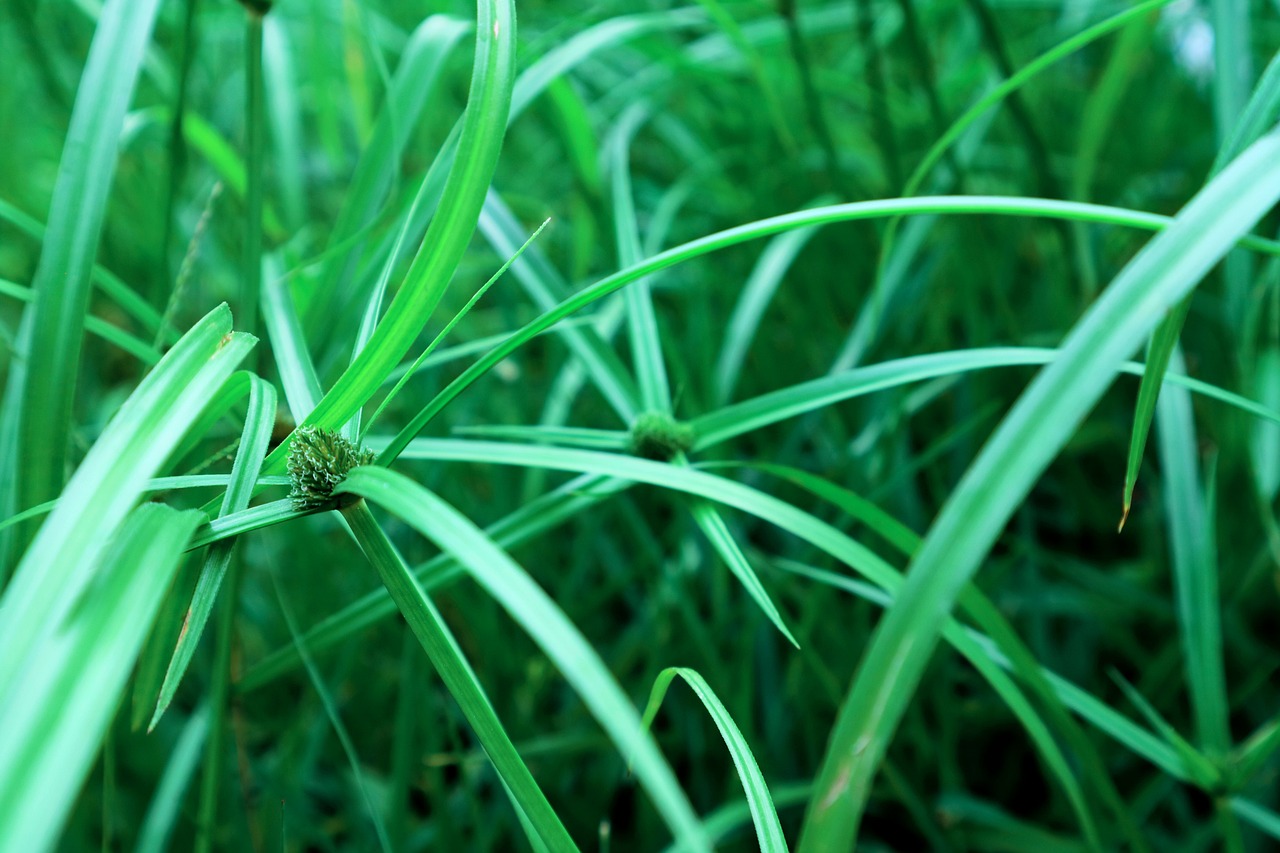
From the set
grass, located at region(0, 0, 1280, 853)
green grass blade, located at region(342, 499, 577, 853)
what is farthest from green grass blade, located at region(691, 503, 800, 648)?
green grass blade, located at region(342, 499, 577, 853)

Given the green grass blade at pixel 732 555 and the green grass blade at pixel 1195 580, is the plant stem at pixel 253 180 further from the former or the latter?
the green grass blade at pixel 1195 580

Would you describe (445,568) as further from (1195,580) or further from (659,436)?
(1195,580)

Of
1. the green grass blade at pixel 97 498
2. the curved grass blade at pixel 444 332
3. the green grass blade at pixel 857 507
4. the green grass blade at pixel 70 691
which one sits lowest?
the green grass blade at pixel 70 691

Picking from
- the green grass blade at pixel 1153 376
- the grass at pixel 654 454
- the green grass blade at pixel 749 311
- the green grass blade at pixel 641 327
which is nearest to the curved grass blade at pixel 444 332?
the grass at pixel 654 454

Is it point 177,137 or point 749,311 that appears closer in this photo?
point 177,137

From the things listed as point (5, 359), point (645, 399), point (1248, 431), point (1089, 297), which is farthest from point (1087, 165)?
point (5, 359)

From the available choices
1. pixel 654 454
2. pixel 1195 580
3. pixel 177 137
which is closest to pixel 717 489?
pixel 654 454
